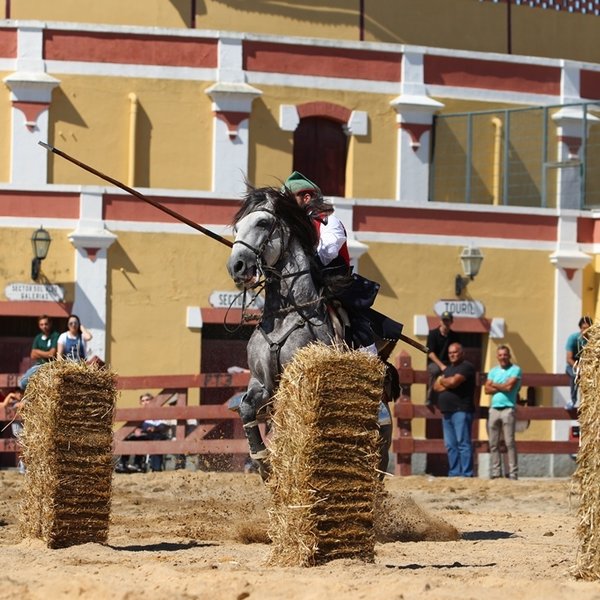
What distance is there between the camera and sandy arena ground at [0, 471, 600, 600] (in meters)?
8.57

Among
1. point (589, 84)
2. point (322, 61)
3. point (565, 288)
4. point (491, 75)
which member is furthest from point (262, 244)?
point (589, 84)

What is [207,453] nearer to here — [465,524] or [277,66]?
[465,524]

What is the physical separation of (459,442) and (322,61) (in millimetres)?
10371

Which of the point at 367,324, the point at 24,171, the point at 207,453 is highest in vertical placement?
the point at 24,171

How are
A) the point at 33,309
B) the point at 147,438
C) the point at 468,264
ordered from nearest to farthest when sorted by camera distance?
the point at 147,438
the point at 33,309
the point at 468,264

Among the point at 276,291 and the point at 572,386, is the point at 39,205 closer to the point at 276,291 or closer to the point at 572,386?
the point at 572,386

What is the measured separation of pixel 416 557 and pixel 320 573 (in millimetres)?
2068

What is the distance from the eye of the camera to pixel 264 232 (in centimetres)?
1192

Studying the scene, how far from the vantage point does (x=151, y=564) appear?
33.1ft

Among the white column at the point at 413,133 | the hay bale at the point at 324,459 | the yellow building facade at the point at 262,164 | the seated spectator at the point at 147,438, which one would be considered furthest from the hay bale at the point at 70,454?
the white column at the point at 413,133

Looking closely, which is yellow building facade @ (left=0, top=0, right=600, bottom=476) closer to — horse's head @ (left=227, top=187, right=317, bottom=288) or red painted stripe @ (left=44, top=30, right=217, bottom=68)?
red painted stripe @ (left=44, top=30, right=217, bottom=68)

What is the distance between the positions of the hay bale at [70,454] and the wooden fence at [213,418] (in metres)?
9.60

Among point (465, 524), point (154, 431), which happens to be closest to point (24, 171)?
point (154, 431)

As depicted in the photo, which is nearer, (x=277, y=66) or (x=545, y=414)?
(x=545, y=414)
